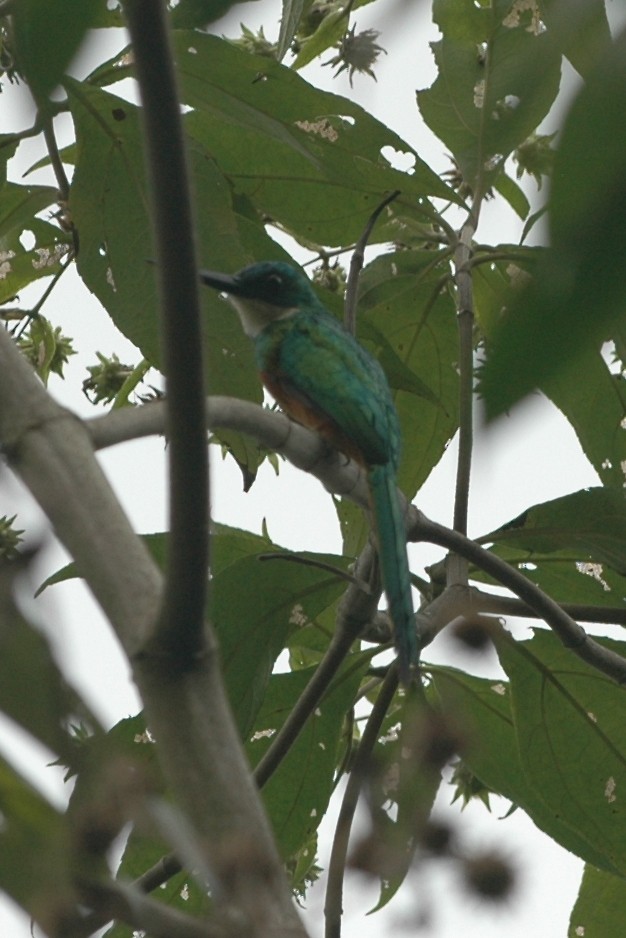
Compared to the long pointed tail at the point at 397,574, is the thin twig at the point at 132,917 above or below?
below

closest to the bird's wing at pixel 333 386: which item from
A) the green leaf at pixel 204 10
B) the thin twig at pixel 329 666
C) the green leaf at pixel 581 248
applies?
the thin twig at pixel 329 666

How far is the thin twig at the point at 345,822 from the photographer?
219cm

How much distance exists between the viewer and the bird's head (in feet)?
11.5

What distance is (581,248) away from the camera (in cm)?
48

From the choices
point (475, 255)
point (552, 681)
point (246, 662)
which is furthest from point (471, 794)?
point (475, 255)

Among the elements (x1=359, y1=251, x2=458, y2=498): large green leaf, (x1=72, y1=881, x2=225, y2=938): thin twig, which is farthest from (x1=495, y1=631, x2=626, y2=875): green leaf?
(x1=72, y1=881, x2=225, y2=938): thin twig

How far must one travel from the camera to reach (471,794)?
11.1 feet

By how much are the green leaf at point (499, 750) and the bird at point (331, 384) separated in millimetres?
570

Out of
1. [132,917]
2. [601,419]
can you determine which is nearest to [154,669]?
[132,917]

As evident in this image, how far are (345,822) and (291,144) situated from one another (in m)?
1.31

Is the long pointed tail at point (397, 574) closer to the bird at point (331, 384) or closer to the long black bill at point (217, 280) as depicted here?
the bird at point (331, 384)

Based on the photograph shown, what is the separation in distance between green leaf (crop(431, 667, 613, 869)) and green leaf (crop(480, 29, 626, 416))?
8.24 feet

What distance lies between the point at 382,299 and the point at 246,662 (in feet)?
3.52

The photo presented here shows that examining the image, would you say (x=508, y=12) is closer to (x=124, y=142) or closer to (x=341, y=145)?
(x=341, y=145)
